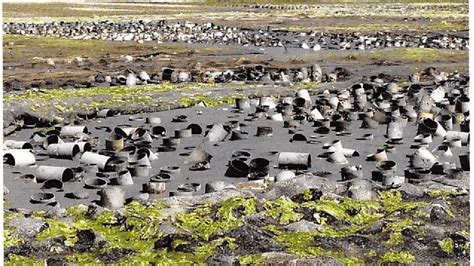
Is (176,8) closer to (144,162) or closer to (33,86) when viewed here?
(33,86)

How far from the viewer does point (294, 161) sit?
4359 mm

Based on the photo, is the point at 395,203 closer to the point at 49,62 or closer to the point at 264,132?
the point at 264,132

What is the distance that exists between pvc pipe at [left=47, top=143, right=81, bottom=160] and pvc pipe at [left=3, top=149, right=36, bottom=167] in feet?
0.40

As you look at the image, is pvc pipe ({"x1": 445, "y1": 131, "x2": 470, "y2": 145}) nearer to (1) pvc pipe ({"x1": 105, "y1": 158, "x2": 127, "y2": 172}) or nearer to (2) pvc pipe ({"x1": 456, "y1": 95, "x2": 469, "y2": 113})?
(2) pvc pipe ({"x1": 456, "y1": 95, "x2": 469, "y2": 113})

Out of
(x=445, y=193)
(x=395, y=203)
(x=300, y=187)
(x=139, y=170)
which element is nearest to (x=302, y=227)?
(x=300, y=187)

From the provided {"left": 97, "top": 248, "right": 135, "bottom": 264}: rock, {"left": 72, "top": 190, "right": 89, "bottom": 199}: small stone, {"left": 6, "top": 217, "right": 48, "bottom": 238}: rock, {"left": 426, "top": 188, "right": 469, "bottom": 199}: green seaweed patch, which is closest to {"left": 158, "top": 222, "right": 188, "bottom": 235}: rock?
{"left": 97, "top": 248, "right": 135, "bottom": 264}: rock

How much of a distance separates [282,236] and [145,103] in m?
3.08

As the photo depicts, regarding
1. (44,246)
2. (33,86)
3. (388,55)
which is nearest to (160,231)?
(44,246)

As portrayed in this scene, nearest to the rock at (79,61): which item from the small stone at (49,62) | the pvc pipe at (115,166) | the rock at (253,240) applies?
the small stone at (49,62)

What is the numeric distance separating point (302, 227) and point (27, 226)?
1.19 meters

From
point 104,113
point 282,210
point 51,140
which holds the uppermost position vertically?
point 282,210

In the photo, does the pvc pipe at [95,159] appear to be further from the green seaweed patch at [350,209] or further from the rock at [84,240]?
the green seaweed patch at [350,209]

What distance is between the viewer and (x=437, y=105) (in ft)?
18.4

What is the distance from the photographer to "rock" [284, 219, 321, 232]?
10.9 feet
